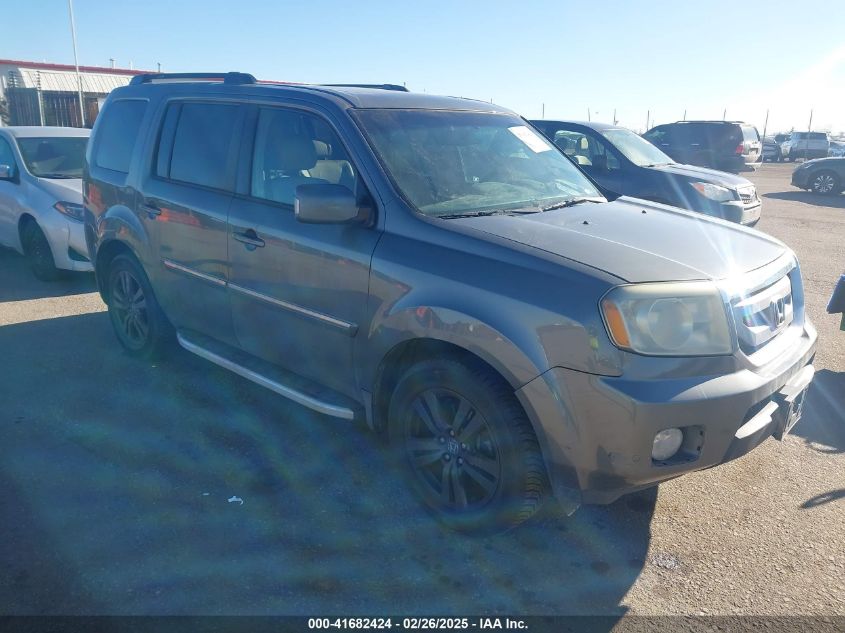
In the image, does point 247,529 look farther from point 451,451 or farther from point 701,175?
point 701,175

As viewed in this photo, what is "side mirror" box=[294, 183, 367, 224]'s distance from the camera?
3.24 m

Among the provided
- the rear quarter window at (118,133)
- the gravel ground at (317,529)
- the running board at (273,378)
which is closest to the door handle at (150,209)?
the rear quarter window at (118,133)

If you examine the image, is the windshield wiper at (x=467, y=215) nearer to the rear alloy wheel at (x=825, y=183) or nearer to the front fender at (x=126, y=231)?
the front fender at (x=126, y=231)

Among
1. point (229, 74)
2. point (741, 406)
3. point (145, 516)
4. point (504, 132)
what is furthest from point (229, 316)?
point (741, 406)

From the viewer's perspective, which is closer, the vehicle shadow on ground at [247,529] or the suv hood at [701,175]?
the vehicle shadow on ground at [247,529]

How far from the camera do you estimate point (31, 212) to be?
7.53m

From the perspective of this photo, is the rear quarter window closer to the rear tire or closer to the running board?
the rear tire

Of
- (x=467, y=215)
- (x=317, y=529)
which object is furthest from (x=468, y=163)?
(x=317, y=529)

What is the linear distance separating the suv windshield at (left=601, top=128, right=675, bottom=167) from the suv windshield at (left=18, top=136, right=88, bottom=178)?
6.72m

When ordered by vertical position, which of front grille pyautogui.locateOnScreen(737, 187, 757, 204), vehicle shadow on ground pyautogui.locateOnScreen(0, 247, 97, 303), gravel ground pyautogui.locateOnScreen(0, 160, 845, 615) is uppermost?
front grille pyautogui.locateOnScreen(737, 187, 757, 204)

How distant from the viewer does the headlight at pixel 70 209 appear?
289 inches

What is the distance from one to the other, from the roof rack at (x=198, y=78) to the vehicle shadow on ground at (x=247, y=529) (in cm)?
205

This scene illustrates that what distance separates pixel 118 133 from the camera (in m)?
5.18

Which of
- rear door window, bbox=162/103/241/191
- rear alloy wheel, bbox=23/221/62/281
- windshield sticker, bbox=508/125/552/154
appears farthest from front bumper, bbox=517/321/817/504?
rear alloy wheel, bbox=23/221/62/281
